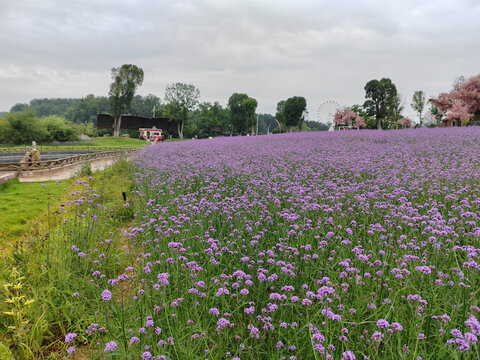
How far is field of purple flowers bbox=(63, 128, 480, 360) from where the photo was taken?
2.04 metres

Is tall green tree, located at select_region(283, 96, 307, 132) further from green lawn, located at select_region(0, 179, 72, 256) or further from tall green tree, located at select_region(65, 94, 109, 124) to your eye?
tall green tree, located at select_region(65, 94, 109, 124)

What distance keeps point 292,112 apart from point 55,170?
5497cm

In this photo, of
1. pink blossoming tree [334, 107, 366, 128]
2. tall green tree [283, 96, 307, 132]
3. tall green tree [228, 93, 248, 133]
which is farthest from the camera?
tall green tree [228, 93, 248, 133]

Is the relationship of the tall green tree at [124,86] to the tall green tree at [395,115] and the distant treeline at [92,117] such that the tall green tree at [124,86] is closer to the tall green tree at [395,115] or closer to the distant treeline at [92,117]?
the distant treeline at [92,117]

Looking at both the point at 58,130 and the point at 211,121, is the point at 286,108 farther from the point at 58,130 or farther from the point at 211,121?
the point at 58,130

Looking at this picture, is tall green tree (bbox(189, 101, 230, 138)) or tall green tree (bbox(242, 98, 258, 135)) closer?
tall green tree (bbox(242, 98, 258, 135))

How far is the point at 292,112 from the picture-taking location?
63688mm

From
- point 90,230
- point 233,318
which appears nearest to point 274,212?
point 233,318

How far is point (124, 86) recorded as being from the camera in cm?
5950

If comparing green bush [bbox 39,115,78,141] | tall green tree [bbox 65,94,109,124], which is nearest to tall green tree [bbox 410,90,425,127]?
green bush [bbox 39,115,78,141]

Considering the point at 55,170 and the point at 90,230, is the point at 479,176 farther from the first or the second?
the point at 55,170

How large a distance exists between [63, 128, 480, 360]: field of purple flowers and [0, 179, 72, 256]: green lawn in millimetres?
1791

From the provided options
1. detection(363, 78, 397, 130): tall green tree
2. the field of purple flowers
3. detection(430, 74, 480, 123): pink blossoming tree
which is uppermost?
detection(363, 78, 397, 130): tall green tree

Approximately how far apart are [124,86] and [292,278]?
6492 centimetres
